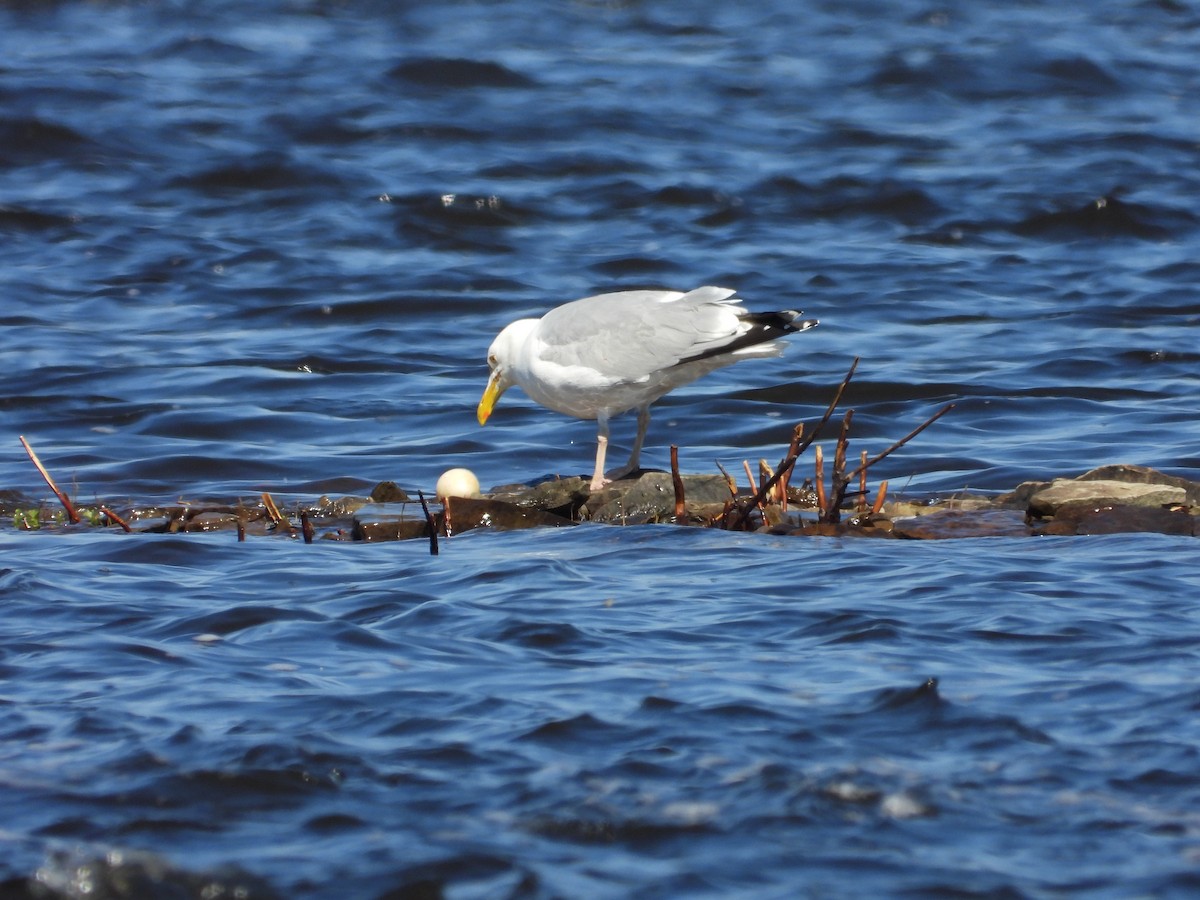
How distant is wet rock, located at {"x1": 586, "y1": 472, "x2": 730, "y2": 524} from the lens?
7121 millimetres

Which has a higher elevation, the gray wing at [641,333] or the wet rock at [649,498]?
the gray wing at [641,333]

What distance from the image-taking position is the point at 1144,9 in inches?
907

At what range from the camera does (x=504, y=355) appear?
841 cm

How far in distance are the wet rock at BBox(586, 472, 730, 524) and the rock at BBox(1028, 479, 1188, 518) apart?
132cm

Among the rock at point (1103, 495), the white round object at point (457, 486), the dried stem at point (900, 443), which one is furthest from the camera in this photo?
the white round object at point (457, 486)

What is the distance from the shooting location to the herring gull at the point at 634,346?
7.63 meters

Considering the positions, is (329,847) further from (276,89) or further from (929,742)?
(276,89)

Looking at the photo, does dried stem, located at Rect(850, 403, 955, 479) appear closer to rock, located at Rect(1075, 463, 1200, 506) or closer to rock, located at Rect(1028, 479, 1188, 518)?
rock, located at Rect(1028, 479, 1188, 518)

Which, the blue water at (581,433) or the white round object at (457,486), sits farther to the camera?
the white round object at (457,486)

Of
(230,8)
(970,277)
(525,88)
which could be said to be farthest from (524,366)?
(230,8)

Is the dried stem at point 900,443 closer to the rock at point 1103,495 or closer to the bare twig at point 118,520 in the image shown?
the rock at point 1103,495

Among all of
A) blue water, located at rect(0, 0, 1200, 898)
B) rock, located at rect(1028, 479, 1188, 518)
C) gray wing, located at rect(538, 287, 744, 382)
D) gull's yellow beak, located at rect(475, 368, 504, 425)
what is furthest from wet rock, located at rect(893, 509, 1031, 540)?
gull's yellow beak, located at rect(475, 368, 504, 425)

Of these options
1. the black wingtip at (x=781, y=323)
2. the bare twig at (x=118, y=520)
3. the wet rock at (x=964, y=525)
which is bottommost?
the wet rock at (x=964, y=525)

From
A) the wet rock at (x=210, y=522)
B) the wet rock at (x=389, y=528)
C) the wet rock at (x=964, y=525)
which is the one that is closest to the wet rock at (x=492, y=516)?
the wet rock at (x=389, y=528)
